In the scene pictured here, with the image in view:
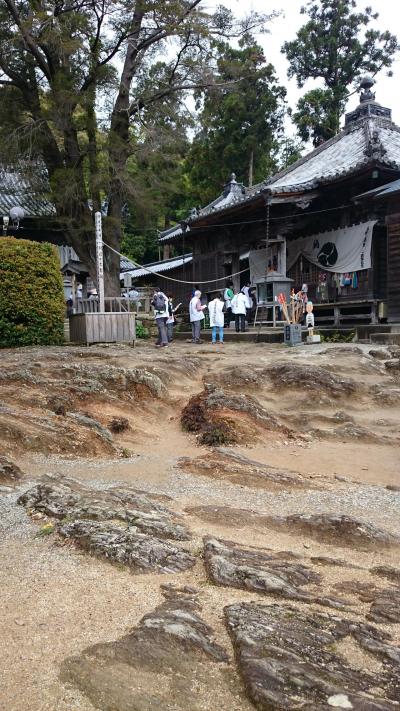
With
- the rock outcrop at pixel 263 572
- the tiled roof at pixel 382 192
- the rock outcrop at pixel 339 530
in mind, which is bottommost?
the rock outcrop at pixel 339 530

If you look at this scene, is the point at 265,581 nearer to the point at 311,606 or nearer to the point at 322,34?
the point at 311,606

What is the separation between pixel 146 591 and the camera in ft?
9.77

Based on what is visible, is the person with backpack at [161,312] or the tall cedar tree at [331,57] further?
the tall cedar tree at [331,57]

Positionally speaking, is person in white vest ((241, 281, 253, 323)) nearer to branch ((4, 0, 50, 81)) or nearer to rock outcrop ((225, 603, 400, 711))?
branch ((4, 0, 50, 81))

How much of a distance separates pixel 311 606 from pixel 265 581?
0.30 metres

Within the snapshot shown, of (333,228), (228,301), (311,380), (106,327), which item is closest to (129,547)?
(311,380)

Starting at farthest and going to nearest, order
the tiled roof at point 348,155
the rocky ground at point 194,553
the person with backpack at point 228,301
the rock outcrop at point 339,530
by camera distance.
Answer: the person with backpack at point 228,301 → the tiled roof at point 348,155 → the rock outcrop at point 339,530 → the rocky ground at point 194,553

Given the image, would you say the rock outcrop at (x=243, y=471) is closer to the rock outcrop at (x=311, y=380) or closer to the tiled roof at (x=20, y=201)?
the rock outcrop at (x=311, y=380)

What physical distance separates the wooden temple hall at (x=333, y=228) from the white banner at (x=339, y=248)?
0.09 feet

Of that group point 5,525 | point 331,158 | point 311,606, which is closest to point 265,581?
point 311,606

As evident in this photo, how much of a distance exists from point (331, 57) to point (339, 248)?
26092 mm

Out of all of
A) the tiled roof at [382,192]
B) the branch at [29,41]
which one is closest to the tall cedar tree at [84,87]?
the branch at [29,41]

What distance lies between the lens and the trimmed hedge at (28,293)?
12523 mm

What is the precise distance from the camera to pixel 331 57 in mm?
35750
